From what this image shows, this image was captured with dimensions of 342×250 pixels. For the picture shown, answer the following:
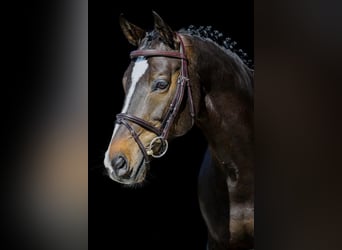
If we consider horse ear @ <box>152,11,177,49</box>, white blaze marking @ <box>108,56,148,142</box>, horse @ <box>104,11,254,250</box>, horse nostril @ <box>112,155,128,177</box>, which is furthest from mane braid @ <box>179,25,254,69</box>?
horse nostril @ <box>112,155,128,177</box>

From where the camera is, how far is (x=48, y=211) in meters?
2.78

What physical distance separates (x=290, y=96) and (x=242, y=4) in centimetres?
50

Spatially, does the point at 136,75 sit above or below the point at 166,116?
above

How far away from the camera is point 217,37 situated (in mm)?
2465

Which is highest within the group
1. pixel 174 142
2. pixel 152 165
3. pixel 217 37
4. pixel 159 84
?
pixel 217 37

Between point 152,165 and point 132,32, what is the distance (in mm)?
651

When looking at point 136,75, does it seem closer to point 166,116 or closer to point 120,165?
point 166,116

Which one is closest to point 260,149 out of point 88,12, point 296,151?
point 296,151

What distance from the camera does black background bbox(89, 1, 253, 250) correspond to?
2502 millimetres

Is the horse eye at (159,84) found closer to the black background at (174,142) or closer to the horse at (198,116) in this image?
the horse at (198,116)

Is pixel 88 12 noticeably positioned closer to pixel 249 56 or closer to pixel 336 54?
pixel 249 56

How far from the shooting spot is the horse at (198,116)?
7.51 feet

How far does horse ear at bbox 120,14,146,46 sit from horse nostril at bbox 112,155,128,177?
0.57 meters

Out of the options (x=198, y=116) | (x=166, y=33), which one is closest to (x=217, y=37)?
(x=166, y=33)
